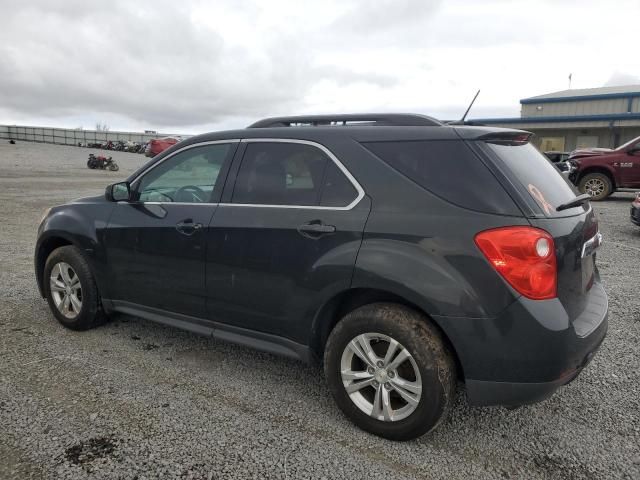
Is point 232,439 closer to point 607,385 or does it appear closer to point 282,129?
point 282,129

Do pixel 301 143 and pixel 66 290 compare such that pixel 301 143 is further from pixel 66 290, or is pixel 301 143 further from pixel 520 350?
pixel 66 290

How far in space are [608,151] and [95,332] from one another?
561 inches

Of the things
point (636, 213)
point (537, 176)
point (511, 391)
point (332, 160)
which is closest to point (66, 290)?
point (332, 160)

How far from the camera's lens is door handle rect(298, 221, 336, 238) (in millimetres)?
2947

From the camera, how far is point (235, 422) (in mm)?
3027

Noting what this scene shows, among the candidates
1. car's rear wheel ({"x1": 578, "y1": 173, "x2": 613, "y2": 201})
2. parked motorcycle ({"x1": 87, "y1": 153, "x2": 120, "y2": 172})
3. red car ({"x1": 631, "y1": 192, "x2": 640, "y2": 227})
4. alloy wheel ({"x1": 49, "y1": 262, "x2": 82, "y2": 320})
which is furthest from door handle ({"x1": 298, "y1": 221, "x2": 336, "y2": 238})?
parked motorcycle ({"x1": 87, "y1": 153, "x2": 120, "y2": 172})

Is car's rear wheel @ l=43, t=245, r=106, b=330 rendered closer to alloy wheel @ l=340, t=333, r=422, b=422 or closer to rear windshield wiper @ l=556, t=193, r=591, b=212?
alloy wheel @ l=340, t=333, r=422, b=422

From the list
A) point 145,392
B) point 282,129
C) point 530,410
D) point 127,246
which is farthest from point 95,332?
point 530,410

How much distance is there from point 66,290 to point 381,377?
3017 millimetres

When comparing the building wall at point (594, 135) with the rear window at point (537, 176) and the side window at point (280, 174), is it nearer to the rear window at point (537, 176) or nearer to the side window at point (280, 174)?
the rear window at point (537, 176)

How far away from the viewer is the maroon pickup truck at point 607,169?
1348 centimetres

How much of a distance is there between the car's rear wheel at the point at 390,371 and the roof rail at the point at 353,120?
1.13 meters

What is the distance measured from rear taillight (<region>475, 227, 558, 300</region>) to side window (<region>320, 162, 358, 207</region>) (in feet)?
2.64

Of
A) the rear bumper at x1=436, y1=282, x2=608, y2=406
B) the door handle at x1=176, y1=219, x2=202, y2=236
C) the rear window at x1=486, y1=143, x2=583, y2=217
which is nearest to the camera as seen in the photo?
the rear bumper at x1=436, y1=282, x2=608, y2=406
